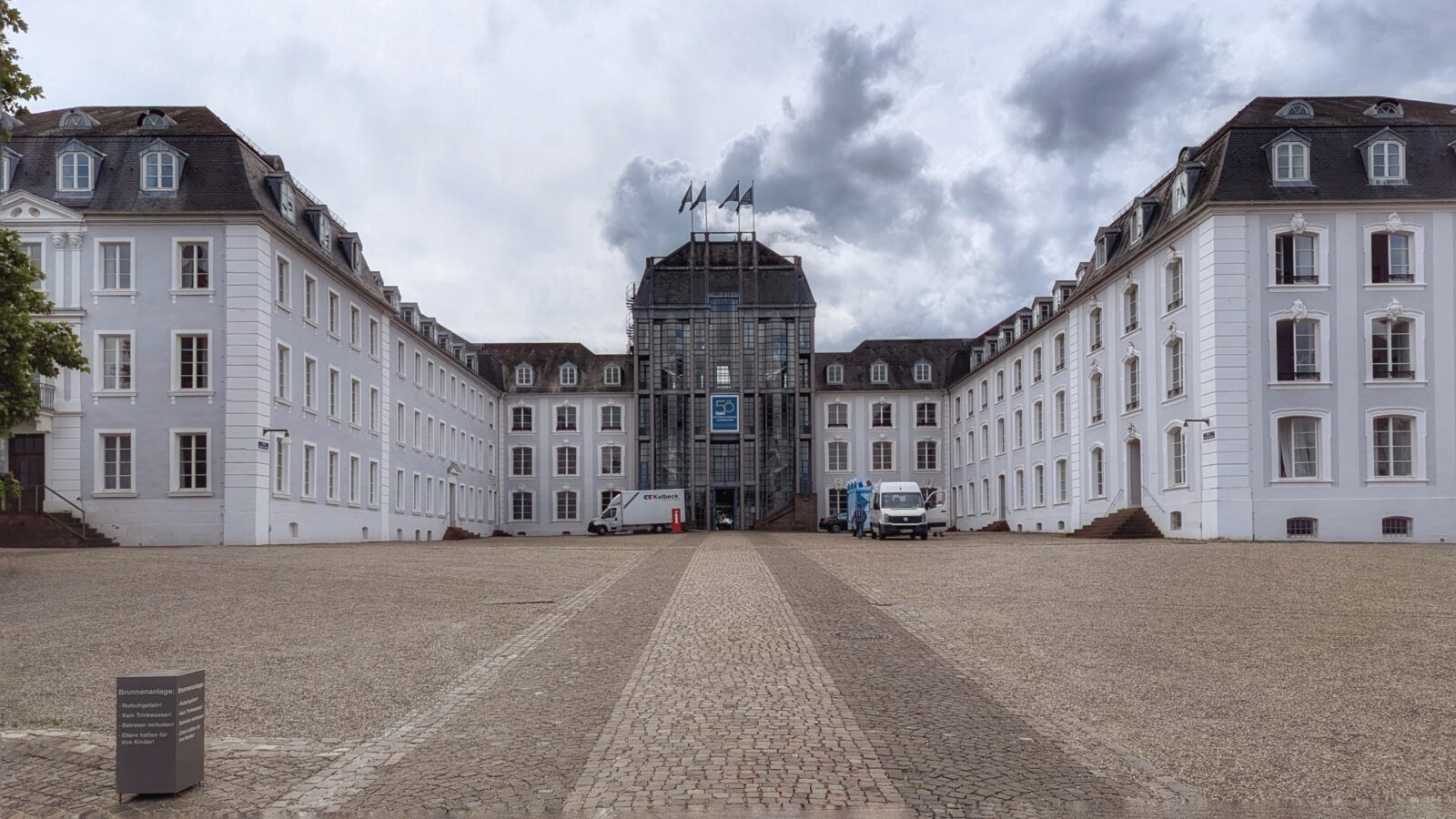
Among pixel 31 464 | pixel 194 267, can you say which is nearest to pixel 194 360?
pixel 194 267

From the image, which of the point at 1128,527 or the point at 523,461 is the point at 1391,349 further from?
the point at 523,461

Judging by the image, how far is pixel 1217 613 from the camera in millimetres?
13820

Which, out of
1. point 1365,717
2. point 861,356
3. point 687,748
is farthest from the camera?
point 861,356

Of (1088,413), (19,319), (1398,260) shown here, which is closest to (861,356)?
(1088,413)

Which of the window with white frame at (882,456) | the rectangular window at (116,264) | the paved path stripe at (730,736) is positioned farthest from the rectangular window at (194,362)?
the window with white frame at (882,456)

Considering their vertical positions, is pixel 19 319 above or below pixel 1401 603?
above

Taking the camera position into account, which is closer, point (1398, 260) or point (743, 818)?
point (743, 818)

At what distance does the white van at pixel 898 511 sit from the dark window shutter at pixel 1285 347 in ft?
44.9

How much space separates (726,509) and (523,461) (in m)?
13.3

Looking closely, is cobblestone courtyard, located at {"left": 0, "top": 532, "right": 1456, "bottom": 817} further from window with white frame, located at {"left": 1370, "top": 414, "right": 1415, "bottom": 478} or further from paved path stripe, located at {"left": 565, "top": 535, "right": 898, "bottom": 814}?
window with white frame, located at {"left": 1370, "top": 414, "right": 1415, "bottom": 478}

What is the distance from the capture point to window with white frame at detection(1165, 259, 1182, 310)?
116 feet

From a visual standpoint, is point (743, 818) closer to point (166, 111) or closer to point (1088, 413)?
point (166, 111)

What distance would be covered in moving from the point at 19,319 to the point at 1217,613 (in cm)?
1813

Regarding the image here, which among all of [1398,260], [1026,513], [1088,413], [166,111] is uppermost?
[166,111]
